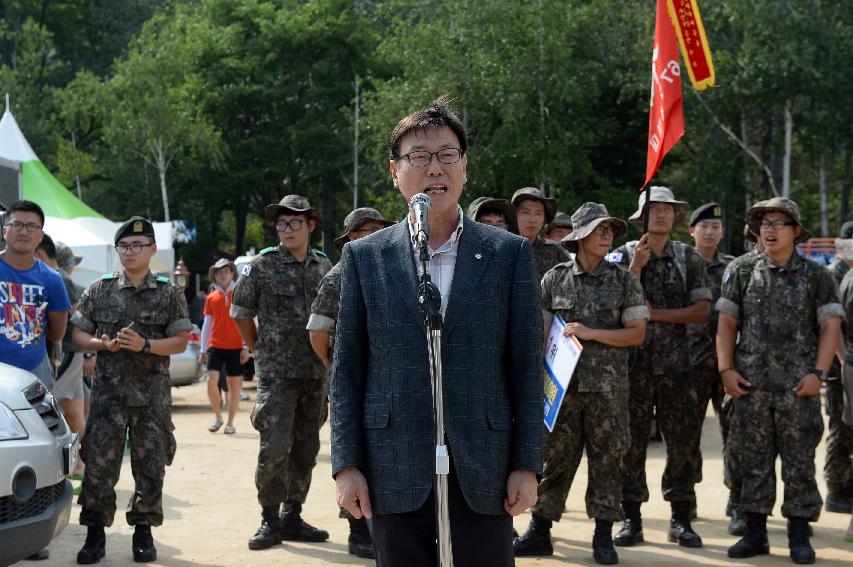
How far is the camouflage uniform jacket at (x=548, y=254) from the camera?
8896 mm

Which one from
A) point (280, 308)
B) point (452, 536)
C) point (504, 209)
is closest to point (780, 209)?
point (504, 209)

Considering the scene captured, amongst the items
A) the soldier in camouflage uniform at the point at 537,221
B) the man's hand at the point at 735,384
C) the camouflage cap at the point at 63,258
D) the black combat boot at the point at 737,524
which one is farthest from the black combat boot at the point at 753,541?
the camouflage cap at the point at 63,258

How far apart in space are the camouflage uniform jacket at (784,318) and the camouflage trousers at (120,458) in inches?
152

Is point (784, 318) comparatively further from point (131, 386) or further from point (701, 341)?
point (131, 386)

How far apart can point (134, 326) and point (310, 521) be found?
226 cm

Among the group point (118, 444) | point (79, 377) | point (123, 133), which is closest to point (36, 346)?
point (118, 444)

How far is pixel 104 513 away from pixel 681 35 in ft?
18.1

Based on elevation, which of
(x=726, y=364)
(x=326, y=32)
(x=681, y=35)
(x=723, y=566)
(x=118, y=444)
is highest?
(x=326, y=32)

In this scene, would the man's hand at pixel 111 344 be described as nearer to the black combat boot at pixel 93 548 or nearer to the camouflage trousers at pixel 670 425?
the black combat boot at pixel 93 548

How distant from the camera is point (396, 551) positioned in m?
4.01

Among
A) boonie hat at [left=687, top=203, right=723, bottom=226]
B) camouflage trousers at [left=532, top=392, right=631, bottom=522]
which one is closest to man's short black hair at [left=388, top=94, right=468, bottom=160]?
camouflage trousers at [left=532, top=392, right=631, bottom=522]

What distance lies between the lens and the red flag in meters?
8.76

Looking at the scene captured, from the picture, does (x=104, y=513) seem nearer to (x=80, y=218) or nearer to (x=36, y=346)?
(x=36, y=346)

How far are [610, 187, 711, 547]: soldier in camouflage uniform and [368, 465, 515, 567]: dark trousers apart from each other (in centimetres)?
458
